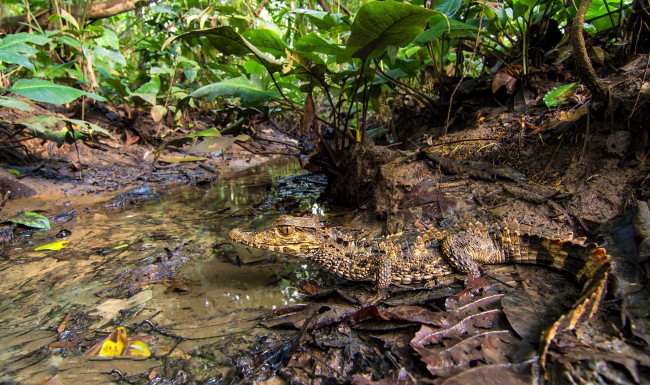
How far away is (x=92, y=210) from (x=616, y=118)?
19.7 ft

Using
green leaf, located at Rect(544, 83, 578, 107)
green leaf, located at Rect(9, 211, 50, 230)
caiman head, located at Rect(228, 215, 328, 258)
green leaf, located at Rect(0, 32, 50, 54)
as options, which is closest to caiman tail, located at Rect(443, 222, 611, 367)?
caiman head, located at Rect(228, 215, 328, 258)

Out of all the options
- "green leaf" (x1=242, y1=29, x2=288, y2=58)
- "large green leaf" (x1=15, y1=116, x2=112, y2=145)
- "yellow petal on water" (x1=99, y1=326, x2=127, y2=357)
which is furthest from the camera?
"large green leaf" (x1=15, y1=116, x2=112, y2=145)

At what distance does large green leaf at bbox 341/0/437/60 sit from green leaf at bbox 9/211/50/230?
12.8 ft

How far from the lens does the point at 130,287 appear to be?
8.48ft

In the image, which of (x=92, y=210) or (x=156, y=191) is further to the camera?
(x=156, y=191)

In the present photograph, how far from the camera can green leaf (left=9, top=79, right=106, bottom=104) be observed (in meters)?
4.11

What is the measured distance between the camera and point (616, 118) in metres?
2.87

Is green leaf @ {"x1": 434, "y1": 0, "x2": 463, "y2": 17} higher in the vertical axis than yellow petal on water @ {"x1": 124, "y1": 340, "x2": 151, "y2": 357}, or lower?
higher

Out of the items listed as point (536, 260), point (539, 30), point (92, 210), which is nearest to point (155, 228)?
point (92, 210)

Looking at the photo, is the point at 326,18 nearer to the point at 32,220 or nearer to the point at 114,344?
the point at 114,344

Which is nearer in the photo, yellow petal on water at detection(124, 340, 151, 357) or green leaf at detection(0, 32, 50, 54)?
yellow petal on water at detection(124, 340, 151, 357)

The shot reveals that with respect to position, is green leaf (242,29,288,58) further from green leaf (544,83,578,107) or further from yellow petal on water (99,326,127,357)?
yellow petal on water (99,326,127,357)

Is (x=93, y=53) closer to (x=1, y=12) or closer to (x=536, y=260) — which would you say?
(x=1, y=12)

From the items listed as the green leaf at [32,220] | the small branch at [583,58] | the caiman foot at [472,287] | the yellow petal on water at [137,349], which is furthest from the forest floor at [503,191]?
the green leaf at [32,220]
